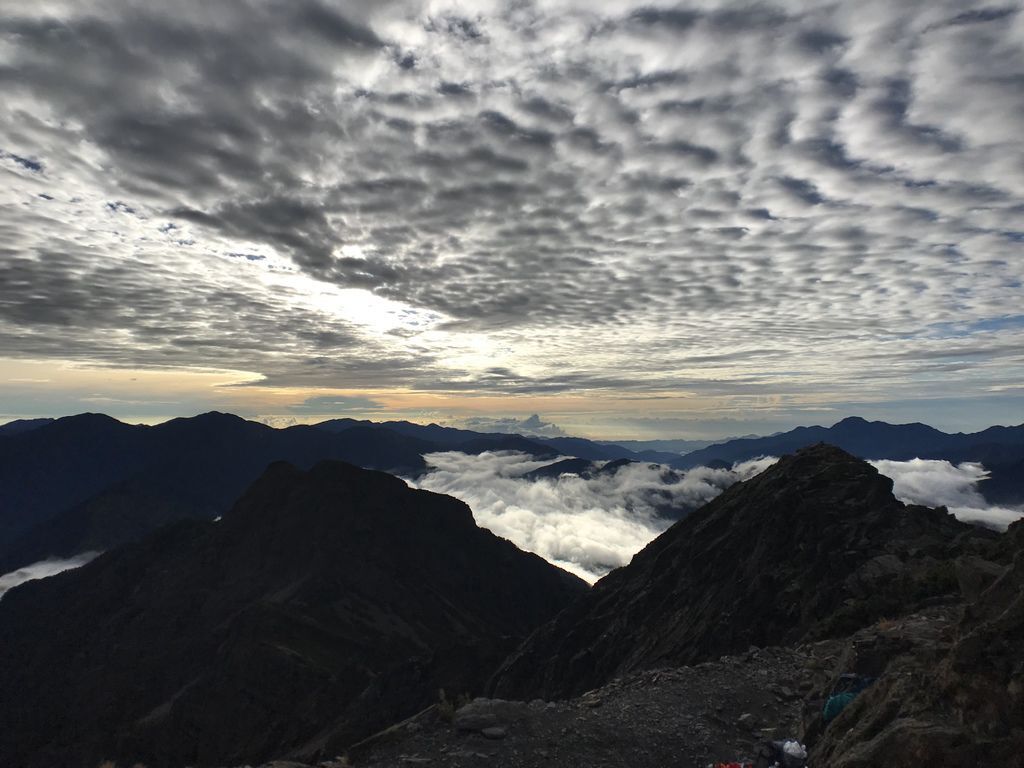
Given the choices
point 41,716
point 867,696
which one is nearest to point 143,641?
point 41,716

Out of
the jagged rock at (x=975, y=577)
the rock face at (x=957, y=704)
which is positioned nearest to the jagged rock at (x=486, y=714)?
the rock face at (x=957, y=704)

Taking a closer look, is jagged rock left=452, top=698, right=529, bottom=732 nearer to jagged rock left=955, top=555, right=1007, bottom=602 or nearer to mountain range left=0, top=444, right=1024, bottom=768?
mountain range left=0, top=444, right=1024, bottom=768

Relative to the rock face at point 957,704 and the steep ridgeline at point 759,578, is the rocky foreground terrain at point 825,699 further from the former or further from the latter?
the steep ridgeline at point 759,578

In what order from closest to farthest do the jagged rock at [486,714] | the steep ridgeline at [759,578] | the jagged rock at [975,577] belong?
the jagged rock at [975,577], the jagged rock at [486,714], the steep ridgeline at [759,578]

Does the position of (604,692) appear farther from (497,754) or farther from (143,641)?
(143,641)

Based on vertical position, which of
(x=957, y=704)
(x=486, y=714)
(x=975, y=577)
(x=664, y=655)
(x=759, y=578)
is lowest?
(x=664, y=655)

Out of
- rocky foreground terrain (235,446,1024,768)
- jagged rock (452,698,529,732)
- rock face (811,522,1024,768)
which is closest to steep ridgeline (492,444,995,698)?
rocky foreground terrain (235,446,1024,768)

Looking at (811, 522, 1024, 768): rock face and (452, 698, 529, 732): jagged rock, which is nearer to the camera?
(811, 522, 1024, 768): rock face

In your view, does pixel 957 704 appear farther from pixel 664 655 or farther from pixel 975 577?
pixel 664 655

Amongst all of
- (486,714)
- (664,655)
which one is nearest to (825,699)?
(486,714)

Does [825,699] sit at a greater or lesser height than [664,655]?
greater
